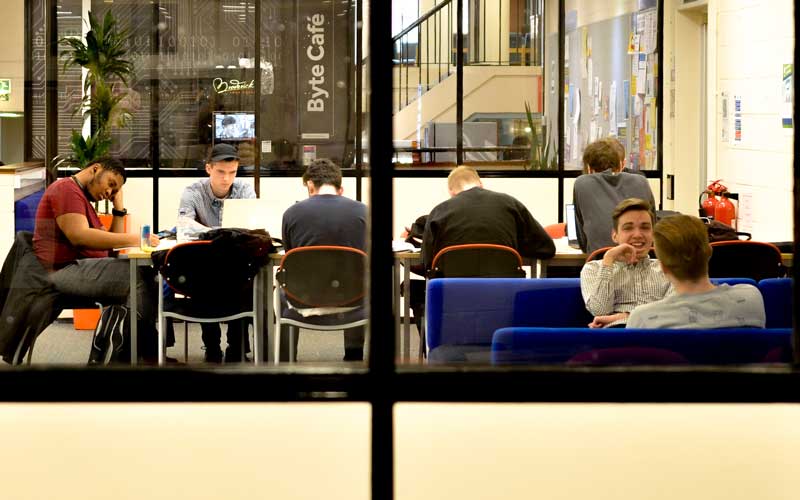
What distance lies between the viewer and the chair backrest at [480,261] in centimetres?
523

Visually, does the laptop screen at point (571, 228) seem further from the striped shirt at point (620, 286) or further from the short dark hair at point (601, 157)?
the striped shirt at point (620, 286)

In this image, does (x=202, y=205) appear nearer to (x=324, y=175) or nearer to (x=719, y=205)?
(x=324, y=175)

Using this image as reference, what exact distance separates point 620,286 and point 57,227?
2783mm

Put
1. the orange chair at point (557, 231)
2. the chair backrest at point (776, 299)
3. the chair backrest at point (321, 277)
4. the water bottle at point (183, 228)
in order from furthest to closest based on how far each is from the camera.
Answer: the orange chair at point (557, 231), the water bottle at point (183, 228), the chair backrest at point (321, 277), the chair backrest at point (776, 299)

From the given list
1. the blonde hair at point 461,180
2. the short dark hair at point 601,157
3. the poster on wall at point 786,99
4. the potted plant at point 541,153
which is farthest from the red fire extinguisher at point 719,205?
the blonde hair at point 461,180

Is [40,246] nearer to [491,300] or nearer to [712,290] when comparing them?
[491,300]

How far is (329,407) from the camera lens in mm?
2758

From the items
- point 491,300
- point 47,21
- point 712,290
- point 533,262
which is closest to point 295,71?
point 47,21

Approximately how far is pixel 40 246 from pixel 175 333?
0.73 m

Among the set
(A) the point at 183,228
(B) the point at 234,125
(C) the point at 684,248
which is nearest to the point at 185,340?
(A) the point at 183,228

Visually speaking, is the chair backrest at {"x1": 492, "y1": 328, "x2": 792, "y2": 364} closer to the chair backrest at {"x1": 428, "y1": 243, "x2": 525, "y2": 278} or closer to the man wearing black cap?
the chair backrest at {"x1": 428, "y1": 243, "x2": 525, "y2": 278}

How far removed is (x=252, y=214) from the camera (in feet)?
19.4

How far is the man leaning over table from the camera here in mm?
5324

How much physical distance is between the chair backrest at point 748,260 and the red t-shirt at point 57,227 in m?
2.92
